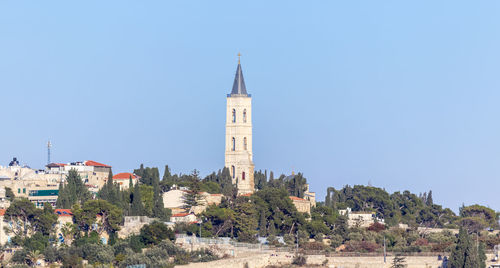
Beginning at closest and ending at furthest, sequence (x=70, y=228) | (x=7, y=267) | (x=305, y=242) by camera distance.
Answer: (x=7, y=267) → (x=70, y=228) → (x=305, y=242)

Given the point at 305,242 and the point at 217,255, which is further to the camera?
the point at 305,242

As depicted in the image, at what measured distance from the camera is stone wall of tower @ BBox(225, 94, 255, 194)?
130 metres

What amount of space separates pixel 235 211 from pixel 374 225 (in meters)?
15.6

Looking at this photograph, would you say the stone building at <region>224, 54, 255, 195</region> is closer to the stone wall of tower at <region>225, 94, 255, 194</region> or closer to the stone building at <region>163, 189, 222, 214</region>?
the stone wall of tower at <region>225, 94, 255, 194</region>

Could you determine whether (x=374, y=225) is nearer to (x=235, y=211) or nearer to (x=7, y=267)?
(x=235, y=211)

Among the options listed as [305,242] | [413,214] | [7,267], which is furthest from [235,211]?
[413,214]

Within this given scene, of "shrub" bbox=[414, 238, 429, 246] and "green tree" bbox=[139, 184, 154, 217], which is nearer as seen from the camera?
"shrub" bbox=[414, 238, 429, 246]

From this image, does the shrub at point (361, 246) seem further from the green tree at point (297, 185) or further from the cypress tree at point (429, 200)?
the cypress tree at point (429, 200)

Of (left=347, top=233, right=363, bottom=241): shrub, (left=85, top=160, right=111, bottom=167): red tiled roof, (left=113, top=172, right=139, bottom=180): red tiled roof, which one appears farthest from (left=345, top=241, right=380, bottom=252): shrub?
(left=85, top=160, right=111, bottom=167): red tiled roof

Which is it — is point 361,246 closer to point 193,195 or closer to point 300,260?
point 300,260

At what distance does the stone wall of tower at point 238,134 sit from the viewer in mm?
130125

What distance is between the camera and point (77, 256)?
89.6m

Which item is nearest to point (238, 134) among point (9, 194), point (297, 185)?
point (297, 185)

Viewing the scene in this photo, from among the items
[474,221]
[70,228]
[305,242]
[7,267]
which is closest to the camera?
[7,267]
